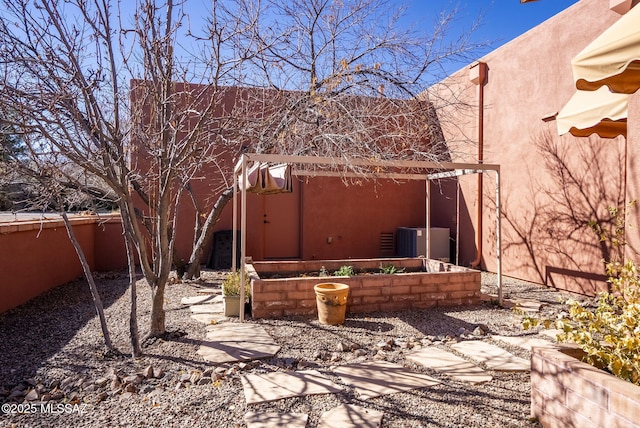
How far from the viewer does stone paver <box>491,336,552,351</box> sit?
3.92 m

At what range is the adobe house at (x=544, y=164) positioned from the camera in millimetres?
5809

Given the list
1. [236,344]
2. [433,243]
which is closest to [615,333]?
[236,344]

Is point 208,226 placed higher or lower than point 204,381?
higher

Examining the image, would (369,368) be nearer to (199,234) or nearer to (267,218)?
(199,234)

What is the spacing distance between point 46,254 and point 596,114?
24.0 ft

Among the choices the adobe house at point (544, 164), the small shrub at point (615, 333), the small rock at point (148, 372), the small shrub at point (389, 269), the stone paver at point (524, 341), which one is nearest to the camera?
the small shrub at point (615, 333)

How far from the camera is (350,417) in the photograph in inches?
99.3

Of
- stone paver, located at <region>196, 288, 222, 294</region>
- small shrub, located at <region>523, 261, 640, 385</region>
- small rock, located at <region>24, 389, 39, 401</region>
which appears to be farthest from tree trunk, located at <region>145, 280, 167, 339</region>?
small shrub, located at <region>523, 261, 640, 385</region>

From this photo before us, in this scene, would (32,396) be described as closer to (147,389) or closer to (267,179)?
(147,389)

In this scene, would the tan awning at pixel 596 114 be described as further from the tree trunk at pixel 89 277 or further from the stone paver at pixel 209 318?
the tree trunk at pixel 89 277

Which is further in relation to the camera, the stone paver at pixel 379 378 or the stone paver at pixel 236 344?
the stone paver at pixel 236 344

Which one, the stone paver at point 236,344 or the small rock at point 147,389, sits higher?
the stone paver at point 236,344

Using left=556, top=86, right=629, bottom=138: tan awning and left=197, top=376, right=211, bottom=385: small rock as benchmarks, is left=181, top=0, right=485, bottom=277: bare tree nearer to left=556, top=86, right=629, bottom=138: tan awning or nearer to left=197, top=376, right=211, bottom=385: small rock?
left=556, top=86, right=629, bottom=138: tan awning

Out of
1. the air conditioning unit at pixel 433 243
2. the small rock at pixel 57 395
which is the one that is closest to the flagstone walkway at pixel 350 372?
the small rock at pixel 57 395
